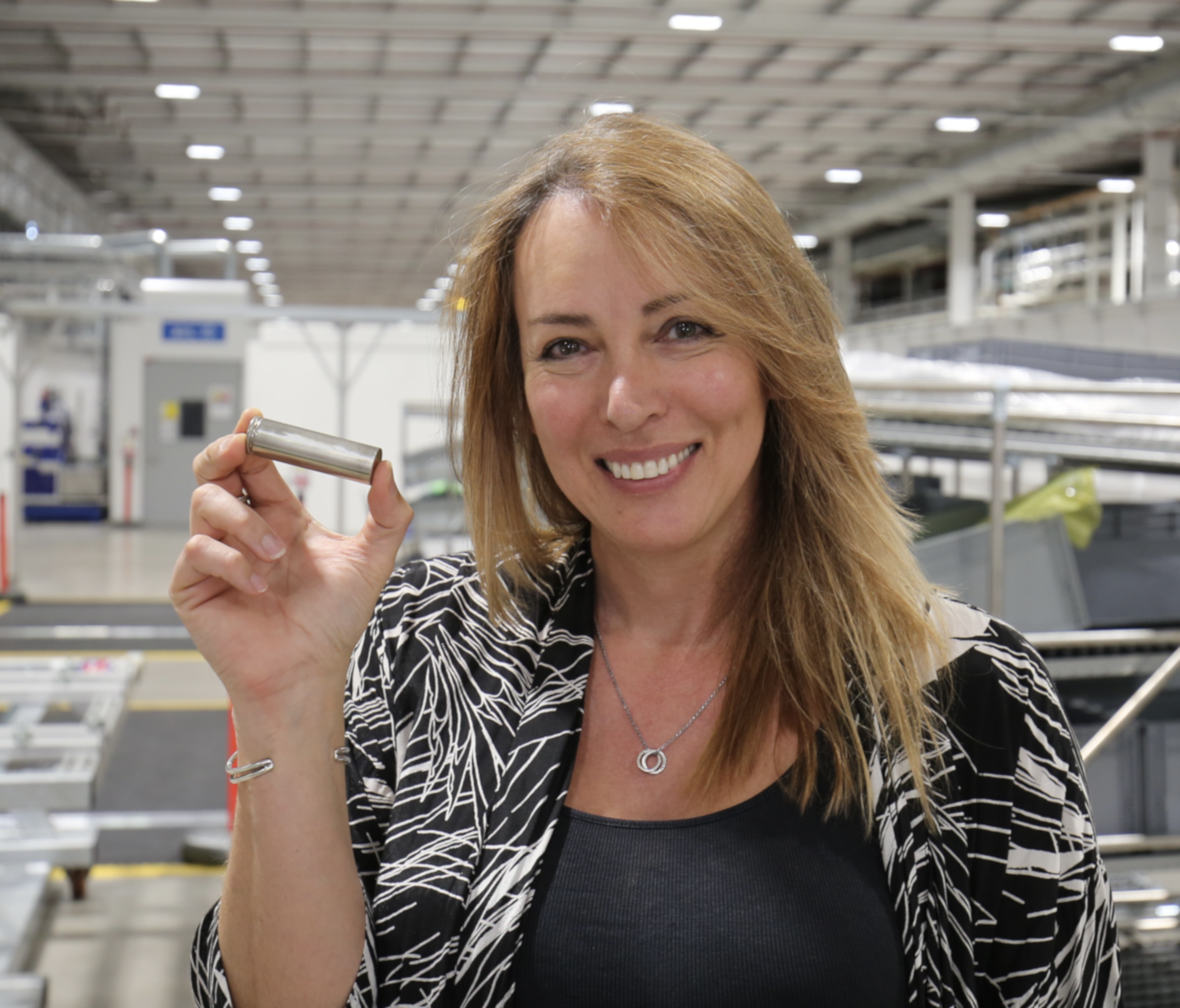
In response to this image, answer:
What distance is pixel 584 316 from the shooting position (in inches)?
52.8

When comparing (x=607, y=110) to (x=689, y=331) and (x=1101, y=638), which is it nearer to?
(x=689, y=331)

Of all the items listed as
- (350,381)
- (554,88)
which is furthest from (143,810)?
(554,88)

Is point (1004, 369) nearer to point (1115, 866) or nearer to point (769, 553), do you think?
point (1115, 866)

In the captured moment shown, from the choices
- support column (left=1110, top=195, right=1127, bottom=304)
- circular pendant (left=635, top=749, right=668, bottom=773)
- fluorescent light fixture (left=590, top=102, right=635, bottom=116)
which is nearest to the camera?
circular pendant (left=635, top=749, right=668, bottom=773)

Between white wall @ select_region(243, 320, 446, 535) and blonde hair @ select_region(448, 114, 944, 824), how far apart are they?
9034 millimetres

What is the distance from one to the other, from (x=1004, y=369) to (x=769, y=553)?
287cm

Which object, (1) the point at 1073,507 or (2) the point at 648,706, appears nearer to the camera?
Result: (2) the point at 648,706

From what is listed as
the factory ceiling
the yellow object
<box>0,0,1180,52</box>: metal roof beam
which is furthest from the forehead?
<box>0,0,1180,52</box>: metal roof beam

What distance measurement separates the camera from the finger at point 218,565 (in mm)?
1179

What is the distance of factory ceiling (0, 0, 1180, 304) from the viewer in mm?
11320

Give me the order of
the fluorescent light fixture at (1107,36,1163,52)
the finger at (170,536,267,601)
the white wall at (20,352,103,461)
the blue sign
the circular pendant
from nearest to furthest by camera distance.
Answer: the finger at (170,536,267,601) < the circular pendant < the blue sign < the fluorescent light fixture at (1107,36,1163,52) < the white wall at (20,352,103,461)

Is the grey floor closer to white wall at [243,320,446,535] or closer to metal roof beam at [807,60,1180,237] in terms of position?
white wall at [243,320,446,535]

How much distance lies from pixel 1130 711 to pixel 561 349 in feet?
7.94

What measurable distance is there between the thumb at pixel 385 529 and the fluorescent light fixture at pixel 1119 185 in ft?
58.9
